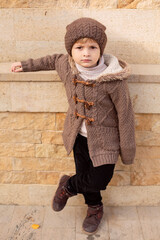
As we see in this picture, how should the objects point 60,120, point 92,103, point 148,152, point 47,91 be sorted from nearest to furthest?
1. point 92,103
2. point 47,91
3. point 60,120
4. point 148,152

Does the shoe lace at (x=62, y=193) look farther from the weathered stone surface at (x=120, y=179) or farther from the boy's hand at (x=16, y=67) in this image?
the boy's hand at (x=16, y=67)

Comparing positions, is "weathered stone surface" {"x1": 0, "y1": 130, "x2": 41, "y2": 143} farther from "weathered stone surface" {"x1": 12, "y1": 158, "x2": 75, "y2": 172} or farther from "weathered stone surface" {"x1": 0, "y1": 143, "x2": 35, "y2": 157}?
"weathered stone surface" {"x1": 12, "y1": 158, "x2": 75, "y2": 172}

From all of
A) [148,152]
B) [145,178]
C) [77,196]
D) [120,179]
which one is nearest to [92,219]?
[77,196]

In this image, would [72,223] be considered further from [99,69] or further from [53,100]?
[99,69]

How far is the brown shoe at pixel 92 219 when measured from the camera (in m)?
2.66

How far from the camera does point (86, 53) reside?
211 centimetres

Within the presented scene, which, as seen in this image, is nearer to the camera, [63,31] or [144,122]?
[144,122]

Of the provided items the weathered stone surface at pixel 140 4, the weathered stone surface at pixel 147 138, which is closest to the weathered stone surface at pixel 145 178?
the weathered stone surface at pixel 147 138

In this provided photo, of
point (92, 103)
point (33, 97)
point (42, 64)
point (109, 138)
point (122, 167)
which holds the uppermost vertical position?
point (42, 64)

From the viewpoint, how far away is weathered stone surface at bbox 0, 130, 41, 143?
9.07ft

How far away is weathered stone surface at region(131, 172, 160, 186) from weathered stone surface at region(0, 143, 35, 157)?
0.96 m

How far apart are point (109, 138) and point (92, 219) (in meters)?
0.82

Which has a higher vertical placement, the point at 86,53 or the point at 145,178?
A: the point at 86,53

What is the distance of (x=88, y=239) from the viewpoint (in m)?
2.59
